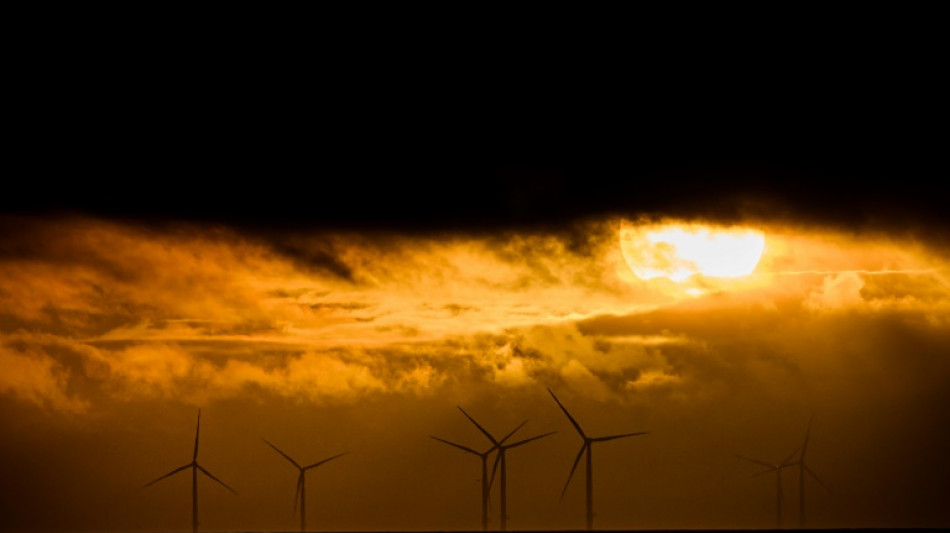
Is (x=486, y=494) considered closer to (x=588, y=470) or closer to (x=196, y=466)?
(x=588, y=470)

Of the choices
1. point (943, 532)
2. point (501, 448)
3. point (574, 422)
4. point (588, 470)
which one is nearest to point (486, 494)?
point (501, 448)

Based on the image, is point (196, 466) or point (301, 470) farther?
point (301, 470)

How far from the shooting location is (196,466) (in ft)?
218

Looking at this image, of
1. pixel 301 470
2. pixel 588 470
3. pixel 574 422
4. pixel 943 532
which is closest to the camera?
pixel 943 532

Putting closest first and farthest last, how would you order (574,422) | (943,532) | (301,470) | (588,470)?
(943,532) < (574,422) < (588,470) < (301,470)

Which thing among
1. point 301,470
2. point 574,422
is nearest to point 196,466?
point 301,470

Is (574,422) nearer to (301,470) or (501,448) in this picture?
(501,448)

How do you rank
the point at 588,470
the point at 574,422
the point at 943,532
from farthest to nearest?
the point at 588,470
the point at 574,422
the point at 943,532

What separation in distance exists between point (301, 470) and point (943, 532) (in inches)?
2132

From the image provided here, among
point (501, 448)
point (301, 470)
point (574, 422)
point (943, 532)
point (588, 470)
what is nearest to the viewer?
point (943, 532)

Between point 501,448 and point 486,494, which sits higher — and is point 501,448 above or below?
above

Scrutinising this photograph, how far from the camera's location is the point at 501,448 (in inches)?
2539

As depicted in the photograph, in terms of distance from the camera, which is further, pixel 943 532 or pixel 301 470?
pixel 301 470

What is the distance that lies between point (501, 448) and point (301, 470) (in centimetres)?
2098
